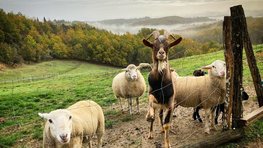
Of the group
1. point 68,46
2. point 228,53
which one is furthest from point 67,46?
point 228,53

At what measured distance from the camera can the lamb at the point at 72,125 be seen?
240 inches

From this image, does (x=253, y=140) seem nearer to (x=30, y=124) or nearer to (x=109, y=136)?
(x=109, y=136)

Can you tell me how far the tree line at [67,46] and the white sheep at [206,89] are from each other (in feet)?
200

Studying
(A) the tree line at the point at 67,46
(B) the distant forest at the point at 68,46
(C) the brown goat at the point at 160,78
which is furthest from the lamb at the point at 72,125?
(B) the distant forest at the point at 68,46

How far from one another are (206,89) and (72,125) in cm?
435

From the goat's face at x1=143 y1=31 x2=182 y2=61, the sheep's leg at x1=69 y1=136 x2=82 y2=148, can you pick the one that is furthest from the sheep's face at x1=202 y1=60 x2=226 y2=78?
the sheep's leg at x1=69 y1=136 x2=82 y2=148

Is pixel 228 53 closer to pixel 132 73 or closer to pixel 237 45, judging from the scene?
pixel 237 45

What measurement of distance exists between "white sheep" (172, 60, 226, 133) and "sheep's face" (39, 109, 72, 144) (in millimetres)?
4217

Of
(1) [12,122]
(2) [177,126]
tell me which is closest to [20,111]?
(1) [12,122]

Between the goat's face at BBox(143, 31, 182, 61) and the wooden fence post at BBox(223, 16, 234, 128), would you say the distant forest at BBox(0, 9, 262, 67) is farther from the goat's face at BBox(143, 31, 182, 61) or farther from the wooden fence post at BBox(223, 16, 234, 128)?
the goat's face at BBox(143, 31, 182, 61)

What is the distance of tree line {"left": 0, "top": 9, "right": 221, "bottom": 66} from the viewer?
78.9m

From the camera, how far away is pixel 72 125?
6777 millimetres

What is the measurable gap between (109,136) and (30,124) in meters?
3.92

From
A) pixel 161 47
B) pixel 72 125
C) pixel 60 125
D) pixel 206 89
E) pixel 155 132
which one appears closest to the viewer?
pixel 60 125
